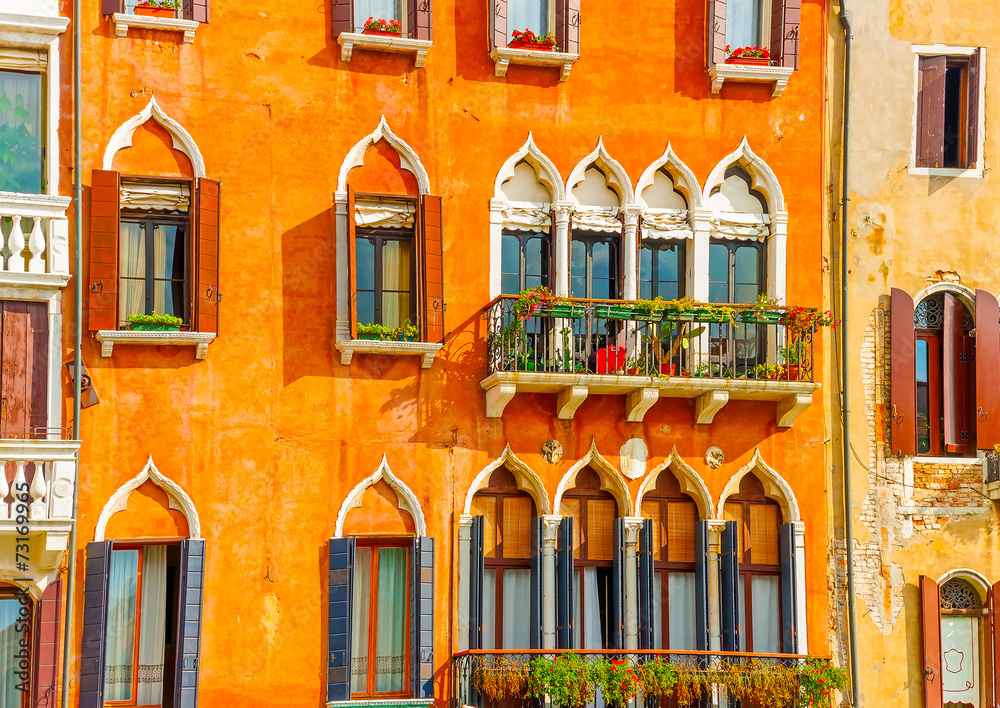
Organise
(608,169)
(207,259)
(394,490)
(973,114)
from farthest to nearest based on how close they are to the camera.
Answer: (973,114), (608,169), (394,490), (207,259)

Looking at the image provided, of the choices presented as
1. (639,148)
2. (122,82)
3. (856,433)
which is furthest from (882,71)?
(122,82)

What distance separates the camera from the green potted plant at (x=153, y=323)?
1509 cm

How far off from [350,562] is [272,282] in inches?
133

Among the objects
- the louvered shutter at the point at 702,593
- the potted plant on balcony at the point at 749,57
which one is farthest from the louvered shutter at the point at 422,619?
the potted plant on balcony at the point at 749,57

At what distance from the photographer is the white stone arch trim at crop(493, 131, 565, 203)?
16.5m

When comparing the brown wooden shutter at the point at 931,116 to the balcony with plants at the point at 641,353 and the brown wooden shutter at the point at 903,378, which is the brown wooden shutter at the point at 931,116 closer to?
the brown wooden shutter at the point at 903,378

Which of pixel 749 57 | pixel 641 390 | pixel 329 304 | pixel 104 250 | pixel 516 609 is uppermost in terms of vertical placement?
pixel 749 57

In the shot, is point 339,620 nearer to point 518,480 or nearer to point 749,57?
point 518,480

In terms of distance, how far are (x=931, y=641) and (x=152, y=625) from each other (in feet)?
30.2

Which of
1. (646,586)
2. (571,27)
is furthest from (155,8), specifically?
(646,586)

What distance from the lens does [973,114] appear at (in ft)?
56.7

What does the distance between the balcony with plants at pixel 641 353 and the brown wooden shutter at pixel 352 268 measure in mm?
1606

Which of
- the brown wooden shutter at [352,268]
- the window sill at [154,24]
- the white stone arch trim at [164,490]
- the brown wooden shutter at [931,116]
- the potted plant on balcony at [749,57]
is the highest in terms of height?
the potted plant on balcony at [749,57]

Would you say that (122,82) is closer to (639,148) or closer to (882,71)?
(639,148)
